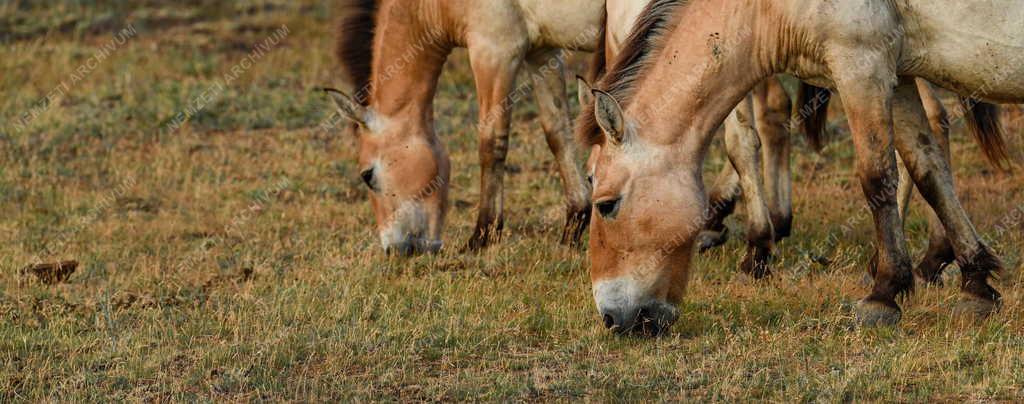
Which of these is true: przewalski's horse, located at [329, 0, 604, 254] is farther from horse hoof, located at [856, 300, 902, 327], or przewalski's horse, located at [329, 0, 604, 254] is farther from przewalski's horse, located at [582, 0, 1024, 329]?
horse hoof, located at [856, 300, 902, 327]

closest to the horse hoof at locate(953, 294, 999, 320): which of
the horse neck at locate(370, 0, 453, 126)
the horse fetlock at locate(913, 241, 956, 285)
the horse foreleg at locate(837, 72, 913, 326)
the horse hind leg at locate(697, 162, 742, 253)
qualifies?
the horse foreleg at locate(837, 72, 913, 326)

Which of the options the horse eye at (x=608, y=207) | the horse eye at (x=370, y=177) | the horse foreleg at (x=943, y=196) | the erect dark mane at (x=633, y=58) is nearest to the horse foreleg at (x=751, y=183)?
the horse foreleg at (x=943, y=196)

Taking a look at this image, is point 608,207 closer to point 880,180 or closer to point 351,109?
point 880,180

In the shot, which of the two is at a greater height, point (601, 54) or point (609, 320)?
point (601, 54)

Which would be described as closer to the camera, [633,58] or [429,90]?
[633,58]

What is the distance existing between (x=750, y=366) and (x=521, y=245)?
2.98 meters

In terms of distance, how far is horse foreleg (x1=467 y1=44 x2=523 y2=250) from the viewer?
8.74 m

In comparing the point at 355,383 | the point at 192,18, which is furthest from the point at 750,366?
the point at 192,18

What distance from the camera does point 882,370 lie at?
569cm

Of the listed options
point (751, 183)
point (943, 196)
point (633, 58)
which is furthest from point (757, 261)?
point (633, 58)

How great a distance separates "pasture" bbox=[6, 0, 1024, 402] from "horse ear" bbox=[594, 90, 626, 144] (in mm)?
982

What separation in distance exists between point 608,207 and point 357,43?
3.55m

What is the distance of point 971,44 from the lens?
622cm

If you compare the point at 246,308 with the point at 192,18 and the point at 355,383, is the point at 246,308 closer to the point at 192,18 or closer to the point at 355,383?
the point at 355,383
